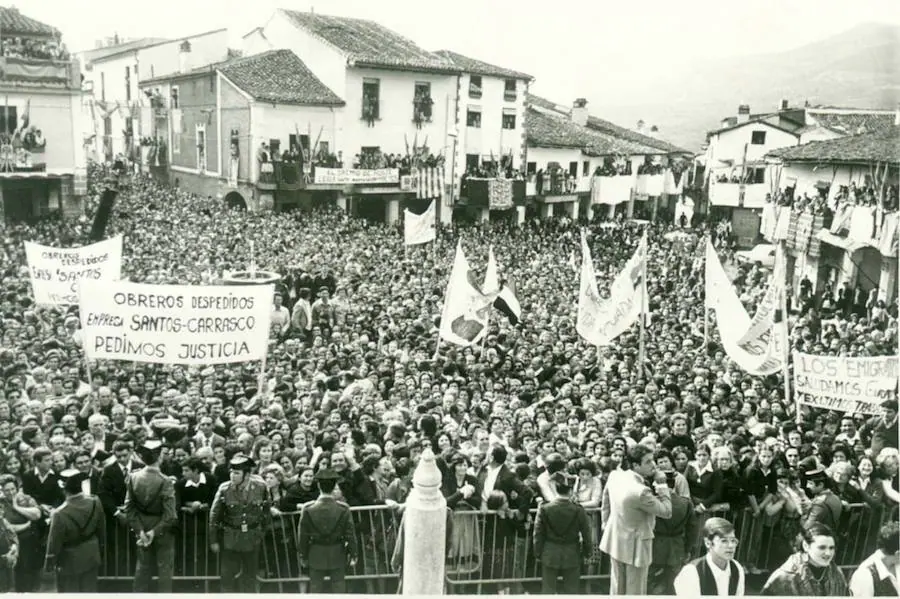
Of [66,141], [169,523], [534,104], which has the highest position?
[534,104]

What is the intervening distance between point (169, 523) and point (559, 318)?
9.81 meters

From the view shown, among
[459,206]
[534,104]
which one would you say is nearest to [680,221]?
[534,104]

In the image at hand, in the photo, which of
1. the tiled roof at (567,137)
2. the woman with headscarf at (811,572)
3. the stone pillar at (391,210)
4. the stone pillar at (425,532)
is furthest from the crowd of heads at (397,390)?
the tiled roof at (567,137)

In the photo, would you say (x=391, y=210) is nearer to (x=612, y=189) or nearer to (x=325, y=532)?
(x=612, y=189)

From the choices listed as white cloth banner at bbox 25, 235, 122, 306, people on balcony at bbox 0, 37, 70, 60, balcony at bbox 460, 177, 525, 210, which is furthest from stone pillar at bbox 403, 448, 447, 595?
balcony at bbox 460, 177, 525, 210

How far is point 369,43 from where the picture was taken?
28234 mm

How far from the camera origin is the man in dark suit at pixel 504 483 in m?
6.83

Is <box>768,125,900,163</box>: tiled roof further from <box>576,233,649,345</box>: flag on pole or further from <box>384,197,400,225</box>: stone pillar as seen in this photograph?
<box>384,197,400,225</box>: stone pillar

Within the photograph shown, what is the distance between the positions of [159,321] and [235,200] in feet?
65.7

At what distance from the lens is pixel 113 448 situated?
716 centimetres

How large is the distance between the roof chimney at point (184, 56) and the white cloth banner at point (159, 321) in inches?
927

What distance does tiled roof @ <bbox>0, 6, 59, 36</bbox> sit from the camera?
17.3 meters

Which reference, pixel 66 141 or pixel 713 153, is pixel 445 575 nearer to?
pixel 66 141

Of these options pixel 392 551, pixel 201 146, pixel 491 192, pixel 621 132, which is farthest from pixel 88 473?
pixel 621 132
